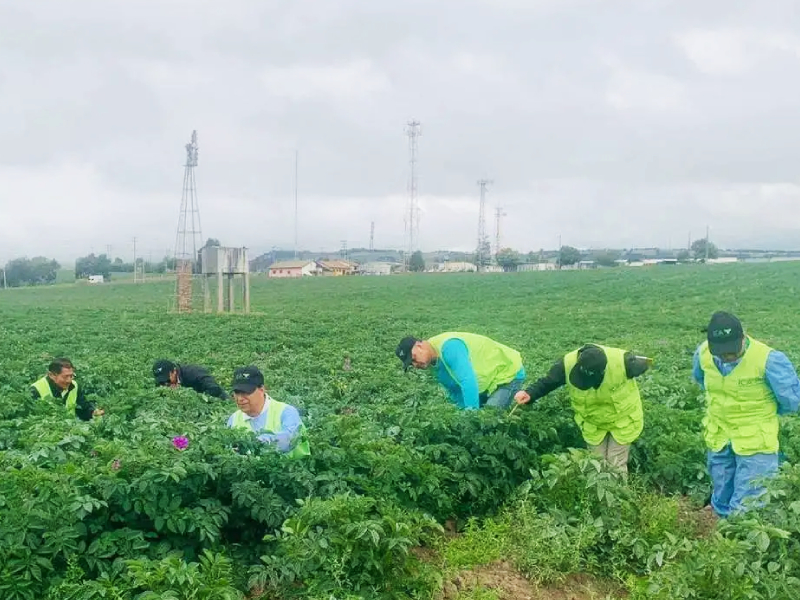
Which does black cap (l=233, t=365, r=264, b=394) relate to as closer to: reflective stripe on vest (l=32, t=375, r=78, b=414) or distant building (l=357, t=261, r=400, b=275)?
reflective stripe on vest (l=32, t=375, r=78, b=414)

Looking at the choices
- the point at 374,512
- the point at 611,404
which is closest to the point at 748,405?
the point at 611,404

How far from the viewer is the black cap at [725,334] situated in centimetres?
482

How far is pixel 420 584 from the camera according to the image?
3.88 meters

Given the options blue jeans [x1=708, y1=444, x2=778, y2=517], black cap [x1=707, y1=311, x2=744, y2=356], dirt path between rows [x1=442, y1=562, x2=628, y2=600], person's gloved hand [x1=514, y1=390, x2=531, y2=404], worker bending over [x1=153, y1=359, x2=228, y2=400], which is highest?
black cap [x1=707, y1=311, x2=744, y2=356]

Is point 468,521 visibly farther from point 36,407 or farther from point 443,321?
point 443,321

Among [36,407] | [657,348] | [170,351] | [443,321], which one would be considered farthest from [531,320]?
[36,407]

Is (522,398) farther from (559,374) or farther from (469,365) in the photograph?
(469,365)

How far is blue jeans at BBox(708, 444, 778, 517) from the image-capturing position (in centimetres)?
501

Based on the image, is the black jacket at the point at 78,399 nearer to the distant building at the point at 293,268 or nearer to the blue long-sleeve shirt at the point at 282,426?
the blue long-sleeve shirt at the point at 282,426

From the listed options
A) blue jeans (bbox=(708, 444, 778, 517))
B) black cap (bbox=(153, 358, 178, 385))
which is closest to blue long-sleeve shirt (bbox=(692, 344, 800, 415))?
blue jeans (bbox=(708, 444, 778, 517))

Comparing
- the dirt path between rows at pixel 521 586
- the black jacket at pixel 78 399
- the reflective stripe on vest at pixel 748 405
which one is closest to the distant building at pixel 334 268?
the black jacket at pixel 78 399

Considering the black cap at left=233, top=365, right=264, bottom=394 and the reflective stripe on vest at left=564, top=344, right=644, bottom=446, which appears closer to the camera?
the black cap at left=233, top=365, right=264, bottom=394

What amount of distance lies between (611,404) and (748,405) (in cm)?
90

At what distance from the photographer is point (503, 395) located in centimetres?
621
